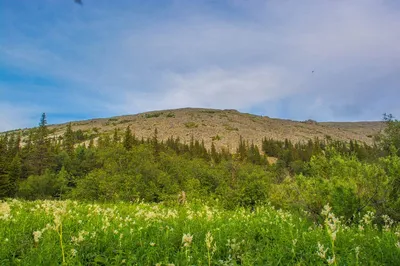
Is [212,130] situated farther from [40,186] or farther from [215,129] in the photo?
[40,186]

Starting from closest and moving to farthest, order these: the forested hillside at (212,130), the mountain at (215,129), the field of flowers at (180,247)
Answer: the field of flowers at (180,247), the forested hillside at (212,130), the mountain at (215,129)

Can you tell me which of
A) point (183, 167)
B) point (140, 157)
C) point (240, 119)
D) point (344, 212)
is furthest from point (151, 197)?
point (240, 119)

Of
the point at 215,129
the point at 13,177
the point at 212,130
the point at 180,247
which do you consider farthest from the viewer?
the point at 215,129

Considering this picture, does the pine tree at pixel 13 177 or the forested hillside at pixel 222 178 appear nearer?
the forested hillside at pixel 222 178

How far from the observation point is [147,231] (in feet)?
22.2

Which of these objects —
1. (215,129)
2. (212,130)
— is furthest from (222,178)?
(215,129)

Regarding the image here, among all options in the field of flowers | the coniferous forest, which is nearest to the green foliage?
the coniferous forest

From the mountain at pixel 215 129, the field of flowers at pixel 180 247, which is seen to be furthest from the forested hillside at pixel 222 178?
the mountain at pixel 215 129

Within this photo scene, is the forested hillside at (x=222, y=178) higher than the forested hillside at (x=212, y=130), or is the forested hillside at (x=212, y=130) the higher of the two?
the forested hillside at (x=212, y=130)

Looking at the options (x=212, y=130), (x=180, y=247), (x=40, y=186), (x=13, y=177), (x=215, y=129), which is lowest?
(x=40, y=186)

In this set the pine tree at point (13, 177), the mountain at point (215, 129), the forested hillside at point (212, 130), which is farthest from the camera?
the mountain at point (215, 129)

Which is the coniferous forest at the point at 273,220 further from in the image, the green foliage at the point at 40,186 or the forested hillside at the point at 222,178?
the green foliage at the point at 40,186

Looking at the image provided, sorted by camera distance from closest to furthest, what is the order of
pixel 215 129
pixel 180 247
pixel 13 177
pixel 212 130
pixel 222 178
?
1. pixel 180 247
2. pixel 222 178
3. pixel 13 177
4. pixel 212 130
5. pixel 215 129

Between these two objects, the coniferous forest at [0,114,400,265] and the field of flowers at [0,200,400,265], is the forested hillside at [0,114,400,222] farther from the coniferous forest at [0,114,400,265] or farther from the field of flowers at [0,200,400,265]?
the field of flowers at [0,200,400,265]
